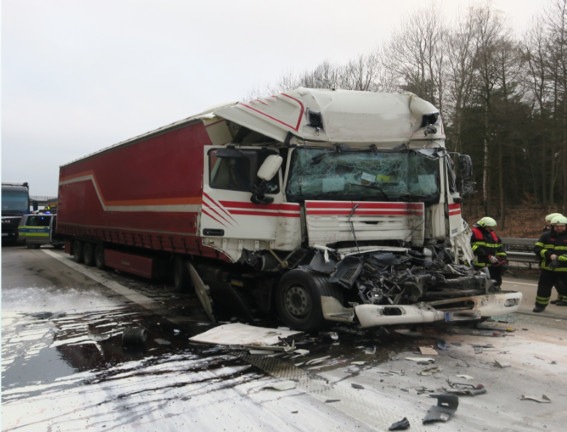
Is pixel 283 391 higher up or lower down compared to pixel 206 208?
lower down

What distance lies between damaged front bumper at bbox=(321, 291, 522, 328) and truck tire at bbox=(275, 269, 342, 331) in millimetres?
115

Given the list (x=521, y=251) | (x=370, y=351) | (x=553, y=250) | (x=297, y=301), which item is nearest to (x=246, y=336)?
(x=297, y=301)

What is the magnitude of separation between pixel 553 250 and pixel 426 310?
3.46m

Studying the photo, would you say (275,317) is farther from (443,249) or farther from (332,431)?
(332,431)

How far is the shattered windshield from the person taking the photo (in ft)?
20.4

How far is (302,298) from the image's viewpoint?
18.4 feet

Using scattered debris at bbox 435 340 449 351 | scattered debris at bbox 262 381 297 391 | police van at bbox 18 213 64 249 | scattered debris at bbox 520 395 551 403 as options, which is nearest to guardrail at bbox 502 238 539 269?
scattered debris at bbox 435 340 449 351

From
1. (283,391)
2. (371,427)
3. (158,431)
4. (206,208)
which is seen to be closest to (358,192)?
(206,208)

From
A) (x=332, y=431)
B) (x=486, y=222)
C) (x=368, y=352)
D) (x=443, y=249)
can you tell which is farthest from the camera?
(x=486, y=222)

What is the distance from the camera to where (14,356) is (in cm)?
505

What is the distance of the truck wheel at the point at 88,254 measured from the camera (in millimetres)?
13288

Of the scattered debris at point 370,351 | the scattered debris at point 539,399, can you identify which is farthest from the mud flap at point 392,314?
the scattered debris at point 539,399

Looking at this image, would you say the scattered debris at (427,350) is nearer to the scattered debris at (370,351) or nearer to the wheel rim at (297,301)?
the scattered debris at (370,351)

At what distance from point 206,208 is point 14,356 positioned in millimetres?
2773
